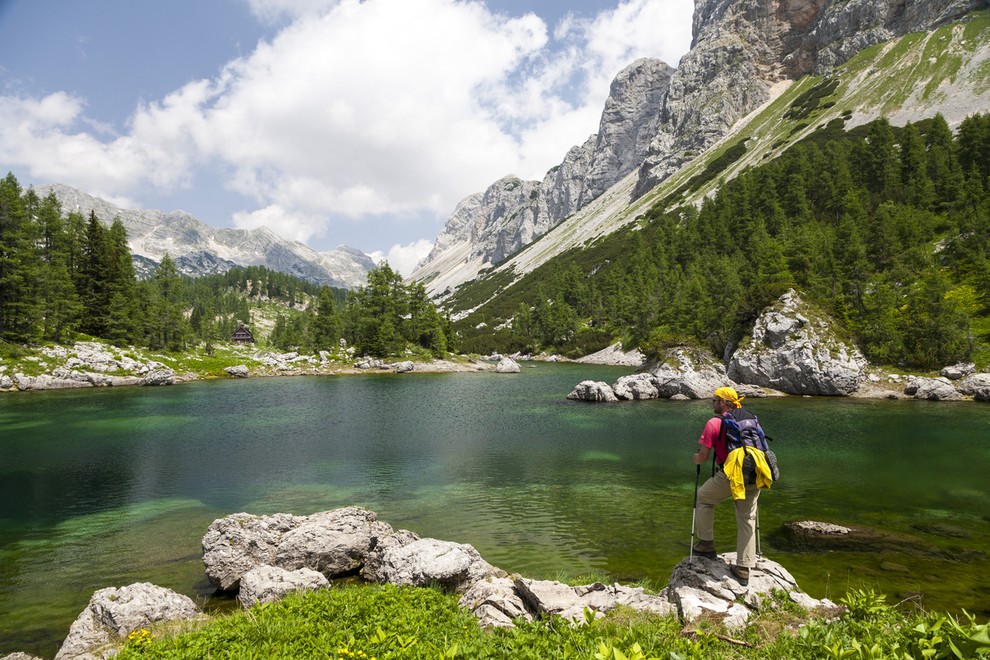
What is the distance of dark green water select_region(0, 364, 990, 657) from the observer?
15477 mm

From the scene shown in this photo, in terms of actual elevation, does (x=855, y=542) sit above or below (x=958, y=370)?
below

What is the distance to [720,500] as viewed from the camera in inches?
448

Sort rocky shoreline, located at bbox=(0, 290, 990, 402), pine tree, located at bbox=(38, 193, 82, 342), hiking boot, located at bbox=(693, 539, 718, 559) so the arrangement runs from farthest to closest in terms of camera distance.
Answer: pine tree, located at bbox=(38, 193, 82, 342), rocky shoreline, located at bbox=(0, 290, 990, 402), hiking boot, located at bbox=(693, 539, 718, 559)

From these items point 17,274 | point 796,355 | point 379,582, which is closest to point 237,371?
point 17,274

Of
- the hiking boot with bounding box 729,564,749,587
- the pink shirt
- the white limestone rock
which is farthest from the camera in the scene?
the white limestone rock

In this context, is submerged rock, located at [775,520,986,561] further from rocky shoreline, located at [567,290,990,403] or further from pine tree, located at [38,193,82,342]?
pine tree, located at [38,193,82,342]

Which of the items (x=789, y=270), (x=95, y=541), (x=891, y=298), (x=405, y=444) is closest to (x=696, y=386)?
(x=891, y=298)

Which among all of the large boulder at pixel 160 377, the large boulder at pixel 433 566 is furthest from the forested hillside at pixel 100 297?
the large boulder at pixel 433 566

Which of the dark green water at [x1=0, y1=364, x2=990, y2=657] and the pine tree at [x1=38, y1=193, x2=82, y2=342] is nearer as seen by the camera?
the dark green water at [x1=0, y1=364, x2=990, y2=657]

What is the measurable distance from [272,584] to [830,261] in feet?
292

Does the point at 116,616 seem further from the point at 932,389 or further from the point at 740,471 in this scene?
the point at 932,389

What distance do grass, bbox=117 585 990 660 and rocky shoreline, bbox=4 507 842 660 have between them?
18.8 inches

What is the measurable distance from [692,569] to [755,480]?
260cm

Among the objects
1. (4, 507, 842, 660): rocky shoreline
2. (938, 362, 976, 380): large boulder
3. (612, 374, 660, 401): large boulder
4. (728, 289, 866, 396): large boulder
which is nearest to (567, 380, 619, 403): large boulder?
(612, 374, 660, 401): large boulder
